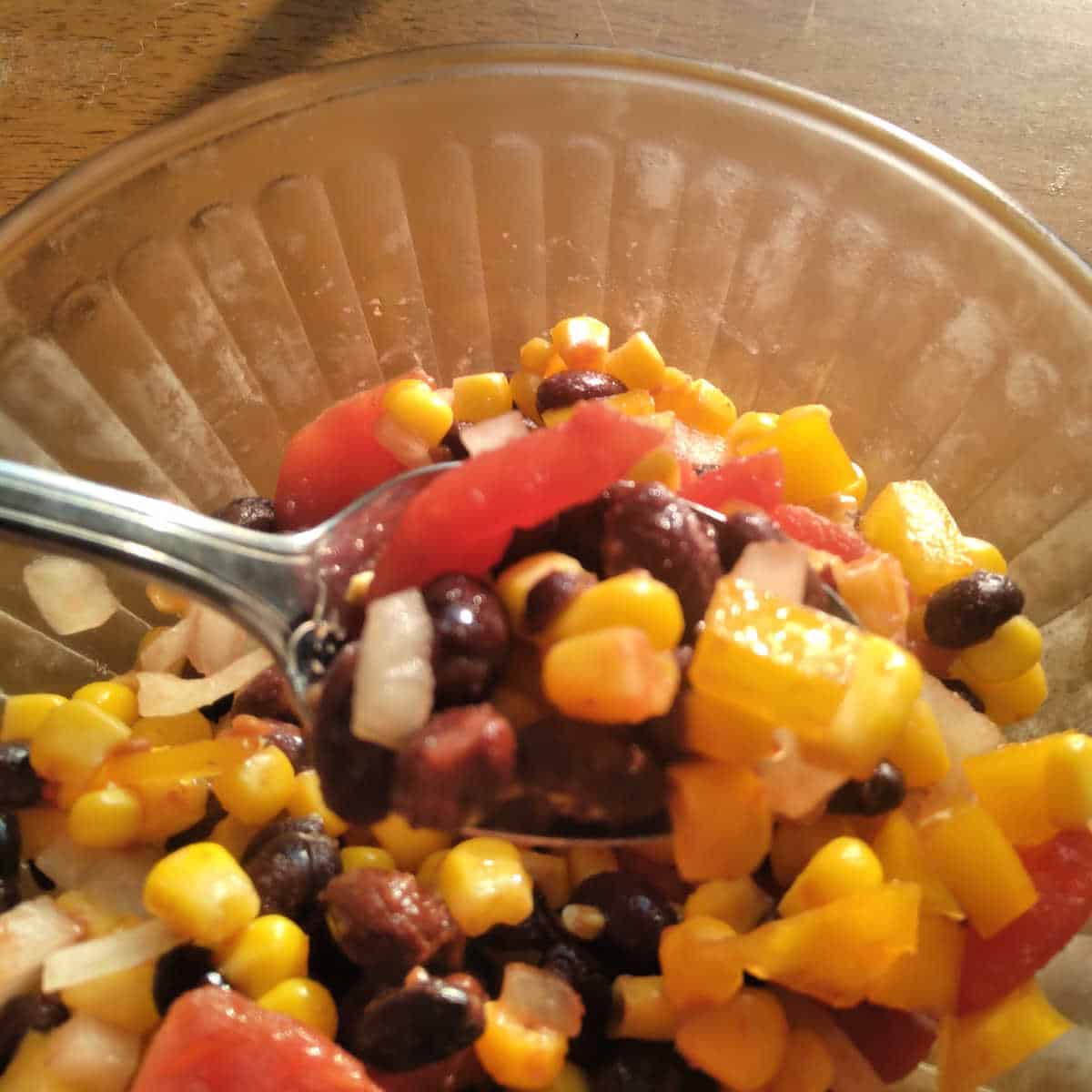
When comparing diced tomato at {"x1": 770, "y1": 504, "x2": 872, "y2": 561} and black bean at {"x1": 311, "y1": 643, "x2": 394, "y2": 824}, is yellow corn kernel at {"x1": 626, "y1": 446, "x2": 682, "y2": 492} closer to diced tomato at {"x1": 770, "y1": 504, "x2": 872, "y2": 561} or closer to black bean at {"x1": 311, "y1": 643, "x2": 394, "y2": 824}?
diced tomato at {"x1": 770, "y1": 504, "x2": 872, "y2": 561}

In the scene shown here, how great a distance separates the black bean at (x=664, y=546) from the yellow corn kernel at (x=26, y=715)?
3.54 feet

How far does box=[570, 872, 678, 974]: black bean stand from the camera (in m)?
1.68

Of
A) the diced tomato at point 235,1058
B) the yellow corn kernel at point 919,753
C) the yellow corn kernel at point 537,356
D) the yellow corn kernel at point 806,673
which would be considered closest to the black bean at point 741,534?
the yellow corn kernel at point 806,673

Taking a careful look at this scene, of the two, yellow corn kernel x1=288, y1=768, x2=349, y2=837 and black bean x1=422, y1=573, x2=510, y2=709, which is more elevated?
black bean x1=422, y1=573, x2=510, y2=709

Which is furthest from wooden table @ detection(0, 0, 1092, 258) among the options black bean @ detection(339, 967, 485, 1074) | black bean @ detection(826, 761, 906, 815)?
black bean @ detection(339, 967, 485, 1074)

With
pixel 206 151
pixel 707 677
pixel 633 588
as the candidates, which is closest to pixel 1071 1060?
pixel 707 677

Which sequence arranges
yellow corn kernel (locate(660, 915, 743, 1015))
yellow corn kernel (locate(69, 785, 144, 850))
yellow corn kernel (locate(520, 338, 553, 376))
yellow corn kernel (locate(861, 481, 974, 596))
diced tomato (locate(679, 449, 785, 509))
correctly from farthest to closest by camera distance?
1. yellow corn kernel (locate(520, 338, 553, 376))
2. yellow corn kernel (locate(861, 481, 974, 596))
3. diced tomato (locate(679, 449, 785, 509))
4. yellow corn kernel (locate(69, 785, 144, 850))
5. yellow corn kernel (locate(660, 915, 743, 1015))

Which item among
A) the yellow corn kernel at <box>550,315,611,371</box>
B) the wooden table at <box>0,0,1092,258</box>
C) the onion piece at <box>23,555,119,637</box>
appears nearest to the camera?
the onion piece at <box>23,555,119,637</box>

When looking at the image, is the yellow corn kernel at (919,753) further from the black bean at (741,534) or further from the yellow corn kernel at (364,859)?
the yellow corn kernel at (364,859)

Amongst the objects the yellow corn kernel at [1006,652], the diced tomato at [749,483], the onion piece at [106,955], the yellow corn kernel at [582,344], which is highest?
the yellow corn kernel at [582,344]

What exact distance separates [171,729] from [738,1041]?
3.73 feet

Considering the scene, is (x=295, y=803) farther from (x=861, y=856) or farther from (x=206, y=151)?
(x=206, y=151)

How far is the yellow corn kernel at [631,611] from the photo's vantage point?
4.52 ft

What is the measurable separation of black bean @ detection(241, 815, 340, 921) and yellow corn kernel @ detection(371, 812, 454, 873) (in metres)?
0.10
